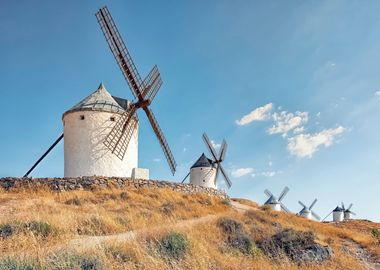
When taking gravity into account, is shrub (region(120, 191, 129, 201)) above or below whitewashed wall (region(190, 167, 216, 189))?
below

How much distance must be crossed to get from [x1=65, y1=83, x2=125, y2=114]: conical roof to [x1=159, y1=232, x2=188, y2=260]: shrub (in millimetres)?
15156

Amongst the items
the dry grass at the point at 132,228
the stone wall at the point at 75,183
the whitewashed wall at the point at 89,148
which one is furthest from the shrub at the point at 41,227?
the whitewashed wall at the point at 89,148

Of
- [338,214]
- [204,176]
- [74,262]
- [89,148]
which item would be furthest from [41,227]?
[338,214]

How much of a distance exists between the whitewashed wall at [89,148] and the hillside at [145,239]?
2.80 metres

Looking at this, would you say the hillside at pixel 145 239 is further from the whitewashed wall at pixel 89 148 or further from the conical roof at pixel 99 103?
the conical roof at pixel 99 103

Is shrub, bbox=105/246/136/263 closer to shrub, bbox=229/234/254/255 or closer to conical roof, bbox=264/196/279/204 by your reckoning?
shrub, bbox=229/234/254/255

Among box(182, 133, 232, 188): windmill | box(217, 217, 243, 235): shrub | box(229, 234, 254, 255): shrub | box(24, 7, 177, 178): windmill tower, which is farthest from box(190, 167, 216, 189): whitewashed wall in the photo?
Answer: box(229, 234, 254, 255): shrub

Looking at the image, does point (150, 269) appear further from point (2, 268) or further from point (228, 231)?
point (228, 231)

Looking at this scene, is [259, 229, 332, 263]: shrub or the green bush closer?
the green bush

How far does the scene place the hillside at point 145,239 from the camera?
6055 millimetres

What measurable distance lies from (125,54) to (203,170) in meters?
16.0

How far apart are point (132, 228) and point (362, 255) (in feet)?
25.1

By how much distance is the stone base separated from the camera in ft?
73.2

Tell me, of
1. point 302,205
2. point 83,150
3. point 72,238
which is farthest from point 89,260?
point 302,205
